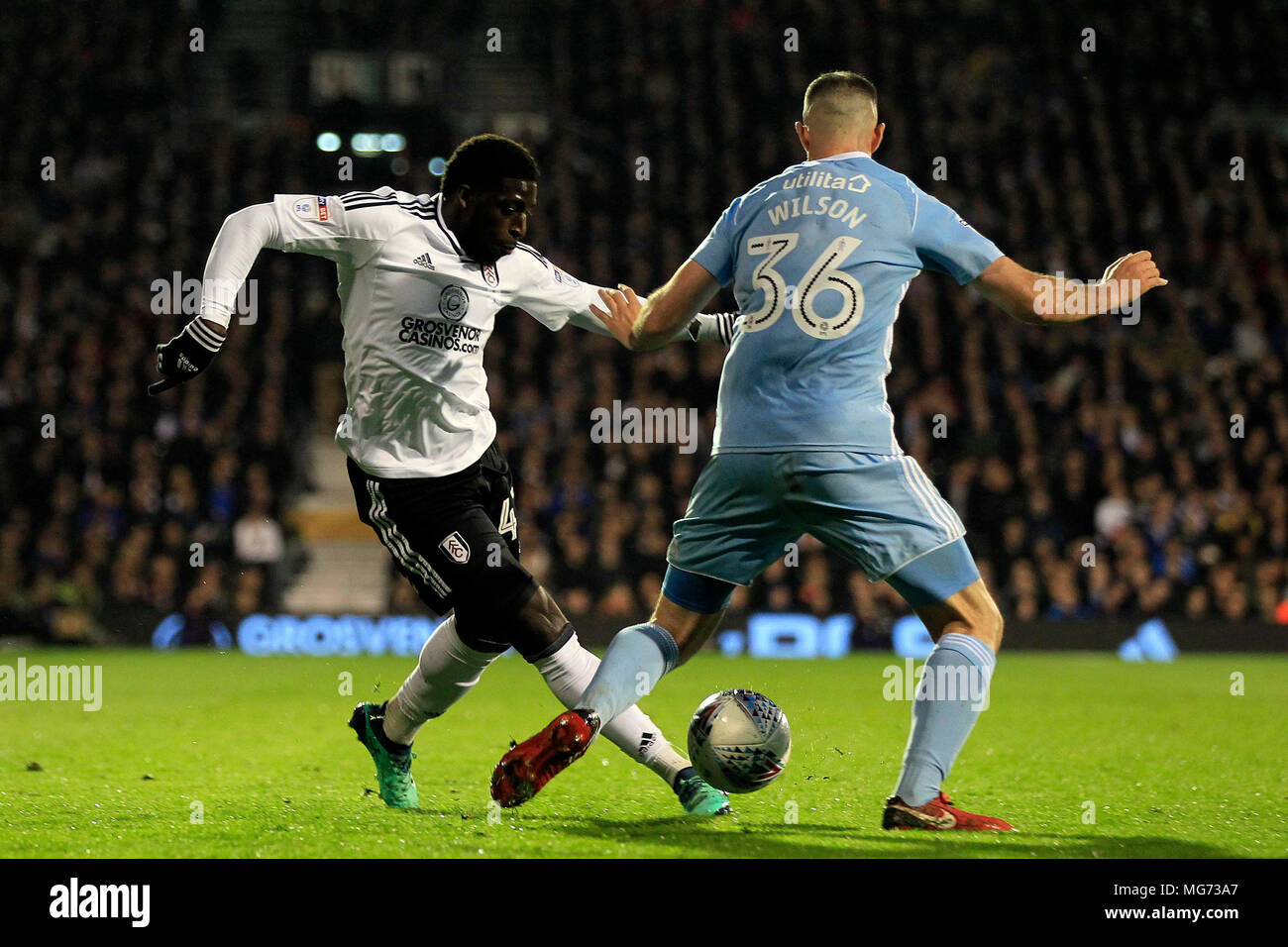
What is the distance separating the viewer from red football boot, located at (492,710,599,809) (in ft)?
13.7

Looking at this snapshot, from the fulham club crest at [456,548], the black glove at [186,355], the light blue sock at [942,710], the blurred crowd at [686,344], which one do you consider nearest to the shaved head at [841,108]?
the light blue sock at [942,710]

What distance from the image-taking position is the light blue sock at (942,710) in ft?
14.2

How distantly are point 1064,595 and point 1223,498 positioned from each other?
2.29m

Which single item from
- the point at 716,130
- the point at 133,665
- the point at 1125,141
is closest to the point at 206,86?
the point at 716,130

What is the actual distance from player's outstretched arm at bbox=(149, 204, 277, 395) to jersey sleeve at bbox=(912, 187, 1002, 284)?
2077 mm

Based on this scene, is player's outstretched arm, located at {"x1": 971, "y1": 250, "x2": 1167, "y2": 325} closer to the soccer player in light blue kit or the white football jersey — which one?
the soccer player in light blue kit

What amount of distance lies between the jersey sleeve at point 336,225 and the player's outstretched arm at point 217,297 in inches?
2.3

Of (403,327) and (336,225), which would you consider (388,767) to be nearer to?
(403,327)

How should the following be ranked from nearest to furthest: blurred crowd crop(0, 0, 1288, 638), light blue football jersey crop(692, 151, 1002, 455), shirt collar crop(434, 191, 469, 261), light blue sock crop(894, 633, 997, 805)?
light blue sock crop(894, 633, 997, 805) → light blue football jersey crop(692, 151, 1002, 455) → shirt collar crop(434, 191, 469, 261) → blurred crowd crop(0, 0, 1288, 638)

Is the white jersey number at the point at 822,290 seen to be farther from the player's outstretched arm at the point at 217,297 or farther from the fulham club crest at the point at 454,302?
the player's outstretched arm at the point at 217,297

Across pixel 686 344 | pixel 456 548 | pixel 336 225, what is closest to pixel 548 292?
pixel 336 225

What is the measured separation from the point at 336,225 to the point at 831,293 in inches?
67.0
